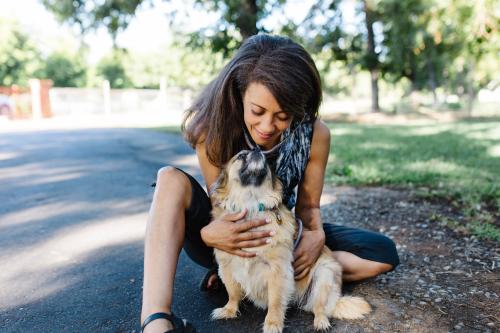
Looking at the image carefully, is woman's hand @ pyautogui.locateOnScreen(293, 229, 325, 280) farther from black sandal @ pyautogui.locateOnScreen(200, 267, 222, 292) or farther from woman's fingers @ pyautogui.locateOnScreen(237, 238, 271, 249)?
black sandal @ pyautogui.locateOnScreen(200, 267, 222, 292)

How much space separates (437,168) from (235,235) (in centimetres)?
541

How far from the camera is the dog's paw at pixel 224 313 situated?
257 centimetres

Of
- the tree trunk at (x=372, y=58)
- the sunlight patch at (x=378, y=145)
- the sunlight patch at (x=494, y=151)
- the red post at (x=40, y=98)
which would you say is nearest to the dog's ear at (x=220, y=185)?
the sunlight patch at (x=494, y=151)

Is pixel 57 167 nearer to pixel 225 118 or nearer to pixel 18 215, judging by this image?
pixel 18 215

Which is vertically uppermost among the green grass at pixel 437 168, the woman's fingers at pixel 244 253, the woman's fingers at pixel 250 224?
the woman's fingers at pixel 250 224

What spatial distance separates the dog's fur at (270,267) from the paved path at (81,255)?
0.14 meters

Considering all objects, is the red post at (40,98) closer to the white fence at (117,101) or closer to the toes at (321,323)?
the white fence at (117,101)

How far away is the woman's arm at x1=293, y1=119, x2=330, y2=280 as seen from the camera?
2.58 meters

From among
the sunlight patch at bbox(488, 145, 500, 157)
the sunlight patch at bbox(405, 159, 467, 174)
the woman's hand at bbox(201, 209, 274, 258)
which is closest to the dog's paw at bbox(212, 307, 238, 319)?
the woman's hand at bbox(201, 209, 274, 258)

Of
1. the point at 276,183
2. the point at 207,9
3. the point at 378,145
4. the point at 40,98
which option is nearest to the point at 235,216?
the point at 276,183

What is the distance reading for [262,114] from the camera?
238cm

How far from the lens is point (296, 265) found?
8.46 ft

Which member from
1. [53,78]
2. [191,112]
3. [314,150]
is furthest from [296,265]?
[53,78]

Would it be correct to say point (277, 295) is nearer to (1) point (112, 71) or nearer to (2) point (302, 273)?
(2) point (302, 273)
